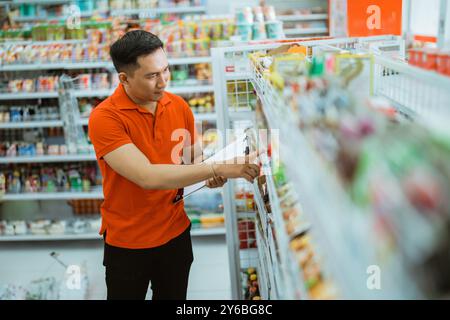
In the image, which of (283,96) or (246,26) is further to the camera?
(246,26)

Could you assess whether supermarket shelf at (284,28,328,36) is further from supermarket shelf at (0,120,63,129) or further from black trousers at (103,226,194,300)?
black trousers at (103,226,194,300)

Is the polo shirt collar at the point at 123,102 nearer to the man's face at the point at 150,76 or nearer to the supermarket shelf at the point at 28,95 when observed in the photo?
the man's face at the point at 150,76

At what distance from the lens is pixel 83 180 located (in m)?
4.66

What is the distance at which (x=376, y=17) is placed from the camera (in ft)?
9.32

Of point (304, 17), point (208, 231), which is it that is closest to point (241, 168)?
point (208, 231)

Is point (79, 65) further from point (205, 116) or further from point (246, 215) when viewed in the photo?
Result: point (246, 215)

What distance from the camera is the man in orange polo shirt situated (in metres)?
1.83

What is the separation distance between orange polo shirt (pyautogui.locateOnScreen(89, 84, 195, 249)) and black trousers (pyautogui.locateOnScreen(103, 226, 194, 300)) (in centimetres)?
5

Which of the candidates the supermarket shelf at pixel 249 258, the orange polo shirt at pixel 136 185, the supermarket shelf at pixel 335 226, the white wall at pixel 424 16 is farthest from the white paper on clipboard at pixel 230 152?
the white wall at pixel 424 16

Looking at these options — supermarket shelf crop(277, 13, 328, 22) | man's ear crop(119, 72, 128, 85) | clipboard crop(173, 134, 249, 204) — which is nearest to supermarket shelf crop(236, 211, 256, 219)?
clipboard crop(173, 134, 249, 204)

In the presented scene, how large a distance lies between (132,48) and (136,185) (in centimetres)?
56
